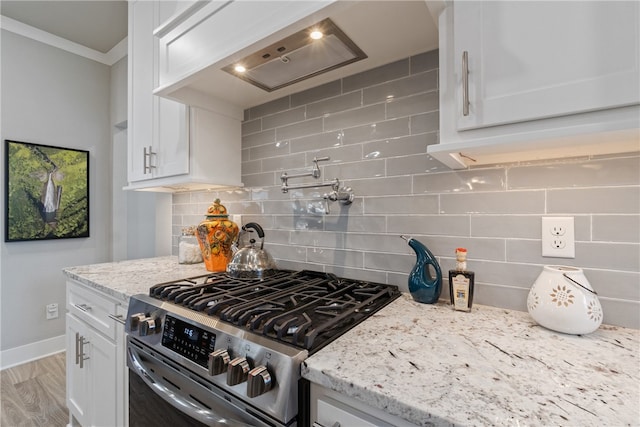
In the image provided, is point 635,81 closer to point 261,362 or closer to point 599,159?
point 599,159

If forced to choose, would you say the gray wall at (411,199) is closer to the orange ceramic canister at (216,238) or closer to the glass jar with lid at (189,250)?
the orange ceramic canister at (216,238)

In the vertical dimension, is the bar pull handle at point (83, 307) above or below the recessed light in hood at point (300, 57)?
below

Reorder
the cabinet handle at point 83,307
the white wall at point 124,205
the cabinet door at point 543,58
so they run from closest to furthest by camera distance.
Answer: the cabinet door at point 543,58 < the cabinet handle at point 83,307 < the white wall at point 124,205

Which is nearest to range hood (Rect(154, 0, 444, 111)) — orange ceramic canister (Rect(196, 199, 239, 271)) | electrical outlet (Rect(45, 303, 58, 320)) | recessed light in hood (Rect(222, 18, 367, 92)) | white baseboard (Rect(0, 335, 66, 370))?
recessed light in hood (Rect(222, 18, 367, 92))

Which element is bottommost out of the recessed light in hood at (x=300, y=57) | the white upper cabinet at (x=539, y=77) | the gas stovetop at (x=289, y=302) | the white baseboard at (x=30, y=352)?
the white baseboard at (x=30, y=352)

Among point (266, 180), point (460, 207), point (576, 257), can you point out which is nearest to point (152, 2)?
point (266, 180)

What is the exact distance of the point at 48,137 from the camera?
2.66 metres

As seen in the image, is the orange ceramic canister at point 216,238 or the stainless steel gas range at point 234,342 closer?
the stainless steel gas range at point 234,342

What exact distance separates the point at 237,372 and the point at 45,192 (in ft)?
9.70

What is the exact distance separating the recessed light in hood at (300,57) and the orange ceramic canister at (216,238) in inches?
29.3

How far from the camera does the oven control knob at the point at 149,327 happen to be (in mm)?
1021

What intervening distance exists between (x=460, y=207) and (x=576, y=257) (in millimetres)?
364

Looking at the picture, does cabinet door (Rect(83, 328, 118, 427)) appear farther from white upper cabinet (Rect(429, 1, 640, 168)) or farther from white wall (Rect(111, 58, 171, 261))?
white upper cabinet (Rect(429, 1, 640, 168))

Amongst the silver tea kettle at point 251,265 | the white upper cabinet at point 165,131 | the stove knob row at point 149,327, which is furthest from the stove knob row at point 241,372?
the white upper cabinet at point 165,131
